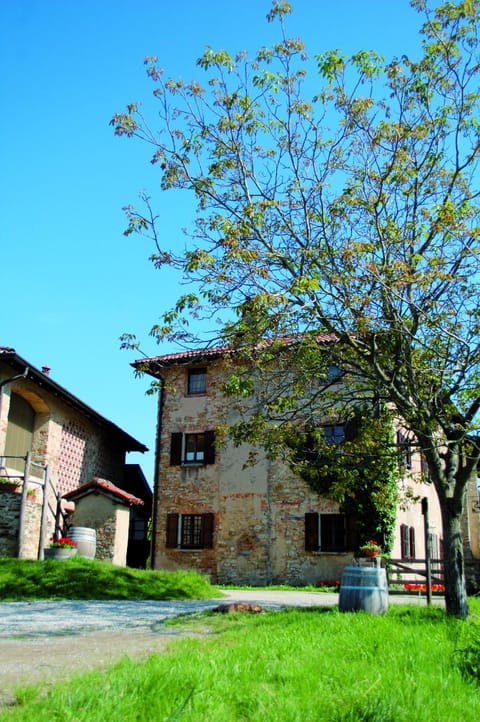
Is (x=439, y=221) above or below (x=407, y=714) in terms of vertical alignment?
above

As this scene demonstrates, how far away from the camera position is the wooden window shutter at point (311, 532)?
71.7 feet

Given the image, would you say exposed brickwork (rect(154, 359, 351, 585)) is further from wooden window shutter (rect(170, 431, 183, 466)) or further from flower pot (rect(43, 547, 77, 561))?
flower pot (rect(43, 547, 77, 561))

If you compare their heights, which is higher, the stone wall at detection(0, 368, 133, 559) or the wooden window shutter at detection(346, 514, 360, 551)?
the stone wall at detection(0, 368, 133, 559)

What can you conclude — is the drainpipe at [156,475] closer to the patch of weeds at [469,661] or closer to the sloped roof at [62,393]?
the sloped roof at [62,393]

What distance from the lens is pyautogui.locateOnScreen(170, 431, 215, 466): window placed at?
80.3 feet

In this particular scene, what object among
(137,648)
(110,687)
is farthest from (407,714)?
(137,648)

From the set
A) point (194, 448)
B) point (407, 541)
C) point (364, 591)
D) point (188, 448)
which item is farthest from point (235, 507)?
point (364, 591)

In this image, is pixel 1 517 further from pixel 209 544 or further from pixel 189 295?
pixel 189 295

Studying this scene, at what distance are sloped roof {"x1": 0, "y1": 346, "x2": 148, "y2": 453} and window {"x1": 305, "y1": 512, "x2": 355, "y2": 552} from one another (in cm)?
899

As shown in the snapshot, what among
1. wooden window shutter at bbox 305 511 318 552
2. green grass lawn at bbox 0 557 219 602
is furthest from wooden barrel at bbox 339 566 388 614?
wooden window shutter at bbox 305 511 318 552

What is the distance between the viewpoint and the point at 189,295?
10414 mm

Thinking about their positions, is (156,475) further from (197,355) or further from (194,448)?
(197,355)

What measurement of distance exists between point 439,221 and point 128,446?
2210 centimetres

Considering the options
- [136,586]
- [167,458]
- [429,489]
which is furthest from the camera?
[429,489]
